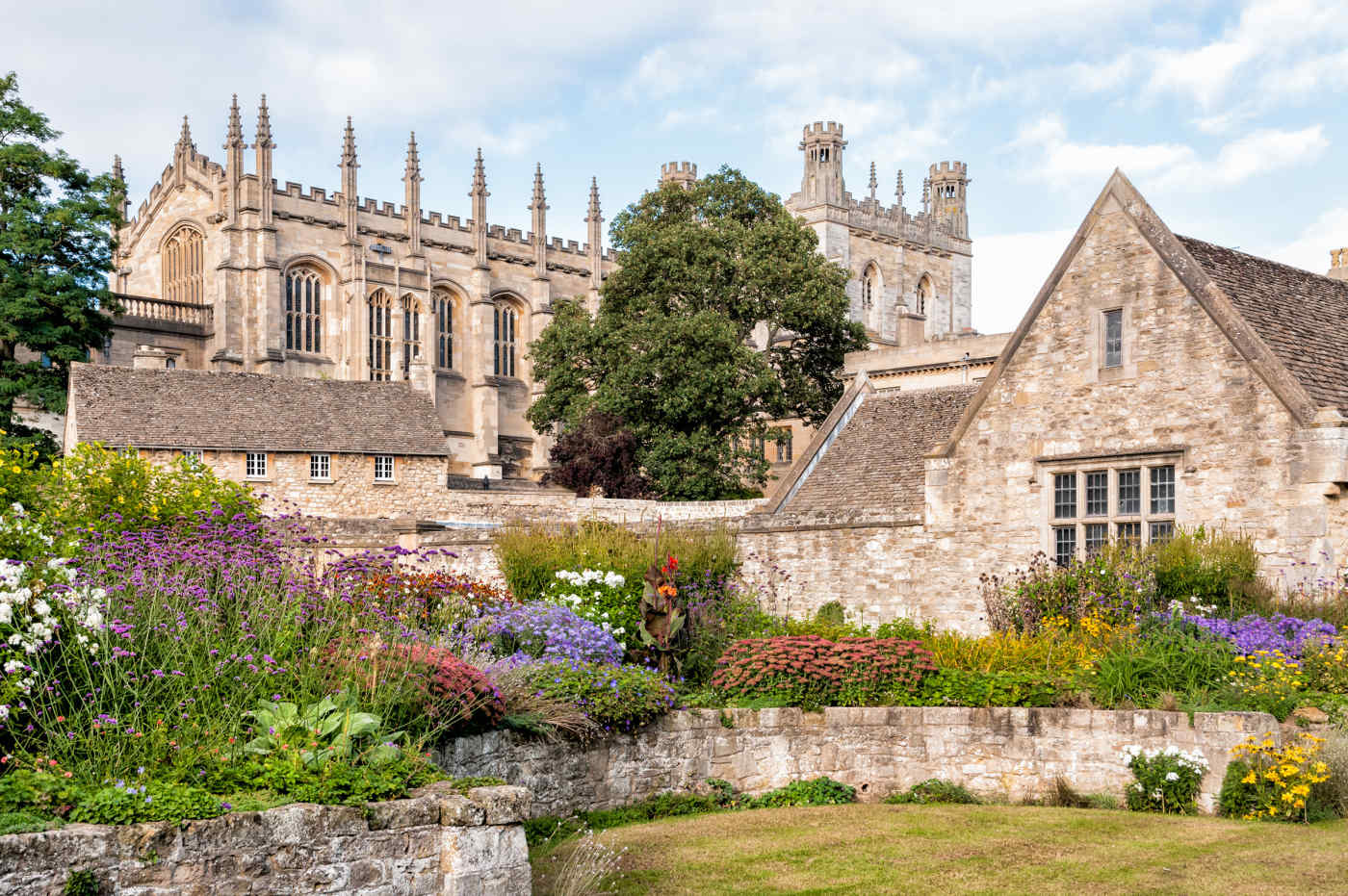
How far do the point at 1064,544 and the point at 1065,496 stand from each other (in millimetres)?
657

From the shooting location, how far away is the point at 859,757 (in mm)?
12656

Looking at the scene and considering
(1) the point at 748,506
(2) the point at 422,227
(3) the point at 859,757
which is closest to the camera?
(3) the point at 859,757

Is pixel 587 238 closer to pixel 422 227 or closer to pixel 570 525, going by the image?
pixel 422 227

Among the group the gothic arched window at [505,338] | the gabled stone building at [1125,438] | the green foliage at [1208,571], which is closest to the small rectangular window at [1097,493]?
the gabled stone building at [1125,438]

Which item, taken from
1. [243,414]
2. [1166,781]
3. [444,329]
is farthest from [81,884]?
[444,329]

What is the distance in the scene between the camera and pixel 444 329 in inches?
2886

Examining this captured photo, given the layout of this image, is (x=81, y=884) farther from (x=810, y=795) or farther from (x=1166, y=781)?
(x=1166, y=781)

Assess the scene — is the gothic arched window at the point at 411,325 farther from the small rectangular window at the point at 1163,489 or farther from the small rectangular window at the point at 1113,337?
the small rectangular window at the point at 1163,489

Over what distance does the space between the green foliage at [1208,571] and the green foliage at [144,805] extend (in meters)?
11.6

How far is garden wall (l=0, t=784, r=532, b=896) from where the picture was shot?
6.75 m

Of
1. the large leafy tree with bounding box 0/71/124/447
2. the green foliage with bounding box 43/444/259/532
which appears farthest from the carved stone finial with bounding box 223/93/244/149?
the green foliage with bounding box 43/444/259/532

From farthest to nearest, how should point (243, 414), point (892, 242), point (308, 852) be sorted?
point (892, 242)
point (243, 414)
point (308, 852)

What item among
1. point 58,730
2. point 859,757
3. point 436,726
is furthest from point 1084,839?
point 58,730

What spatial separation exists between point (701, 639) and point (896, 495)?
7.38 metres
